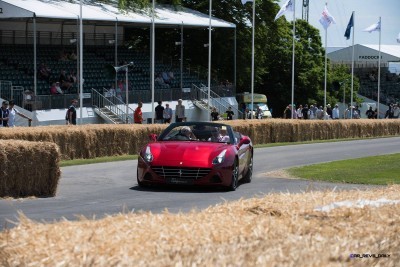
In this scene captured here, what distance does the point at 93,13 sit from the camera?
1645 inches

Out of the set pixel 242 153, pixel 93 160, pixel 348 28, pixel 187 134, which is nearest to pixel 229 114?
pixel 348 28

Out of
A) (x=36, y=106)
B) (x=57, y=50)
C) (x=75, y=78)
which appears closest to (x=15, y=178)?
(x=36, y=106)

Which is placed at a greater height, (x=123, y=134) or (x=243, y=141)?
(x=243, y=141)

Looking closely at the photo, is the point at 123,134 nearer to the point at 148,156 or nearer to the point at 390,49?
the point at 148,156

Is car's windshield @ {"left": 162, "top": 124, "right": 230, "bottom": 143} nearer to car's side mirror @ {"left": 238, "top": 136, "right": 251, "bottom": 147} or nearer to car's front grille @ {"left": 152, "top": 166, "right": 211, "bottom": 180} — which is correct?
car's side mirror @ {"left": 238, "top": 136, "right": 251, "bottom": 147}

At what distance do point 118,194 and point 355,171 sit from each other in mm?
8252

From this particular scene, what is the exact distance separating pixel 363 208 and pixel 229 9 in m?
58.9

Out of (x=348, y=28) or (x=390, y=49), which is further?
(x=390, y=49)

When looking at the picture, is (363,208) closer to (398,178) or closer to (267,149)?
(398,178)

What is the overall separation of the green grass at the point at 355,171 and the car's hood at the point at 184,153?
12.5 ft

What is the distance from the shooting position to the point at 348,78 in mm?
89750

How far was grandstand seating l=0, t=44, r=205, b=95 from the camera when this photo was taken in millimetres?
41156

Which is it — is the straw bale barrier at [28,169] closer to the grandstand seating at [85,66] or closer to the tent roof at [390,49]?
the grandstand seating at [85,66]

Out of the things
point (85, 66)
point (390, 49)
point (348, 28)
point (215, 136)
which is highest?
point (390, 49)
